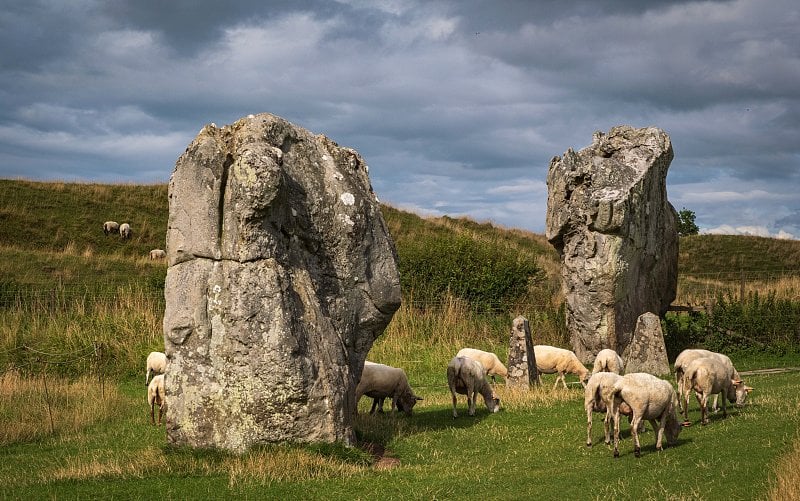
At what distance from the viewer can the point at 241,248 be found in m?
13.8

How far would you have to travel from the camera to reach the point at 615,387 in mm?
13016

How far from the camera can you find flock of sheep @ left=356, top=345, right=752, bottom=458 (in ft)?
42.5

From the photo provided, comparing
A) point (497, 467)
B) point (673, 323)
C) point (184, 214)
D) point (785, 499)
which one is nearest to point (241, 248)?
point (184, 214)

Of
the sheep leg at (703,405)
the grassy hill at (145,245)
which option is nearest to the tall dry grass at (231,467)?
the sheep leg at (703,405)

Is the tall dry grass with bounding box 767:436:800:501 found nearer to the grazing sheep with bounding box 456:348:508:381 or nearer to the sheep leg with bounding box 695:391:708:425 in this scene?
the sheep leg with bounding box 695:391:708:425

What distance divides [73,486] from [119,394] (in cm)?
987

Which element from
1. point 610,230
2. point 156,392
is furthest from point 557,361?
point 156,392

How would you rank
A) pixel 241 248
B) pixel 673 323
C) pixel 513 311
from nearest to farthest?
1. pixel 241 248
2. pixel 673 323
3. pixel 513 311

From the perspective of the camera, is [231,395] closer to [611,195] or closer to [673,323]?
[611,195]

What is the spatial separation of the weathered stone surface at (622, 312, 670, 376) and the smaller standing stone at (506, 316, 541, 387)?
10.9 feet

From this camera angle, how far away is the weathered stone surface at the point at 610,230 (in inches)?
1074

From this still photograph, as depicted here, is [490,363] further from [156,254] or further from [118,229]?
[118,229]

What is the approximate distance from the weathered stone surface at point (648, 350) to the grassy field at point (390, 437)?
2490mm

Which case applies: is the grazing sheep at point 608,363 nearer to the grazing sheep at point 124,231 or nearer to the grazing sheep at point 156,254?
the grazing sheep at point 156,254
